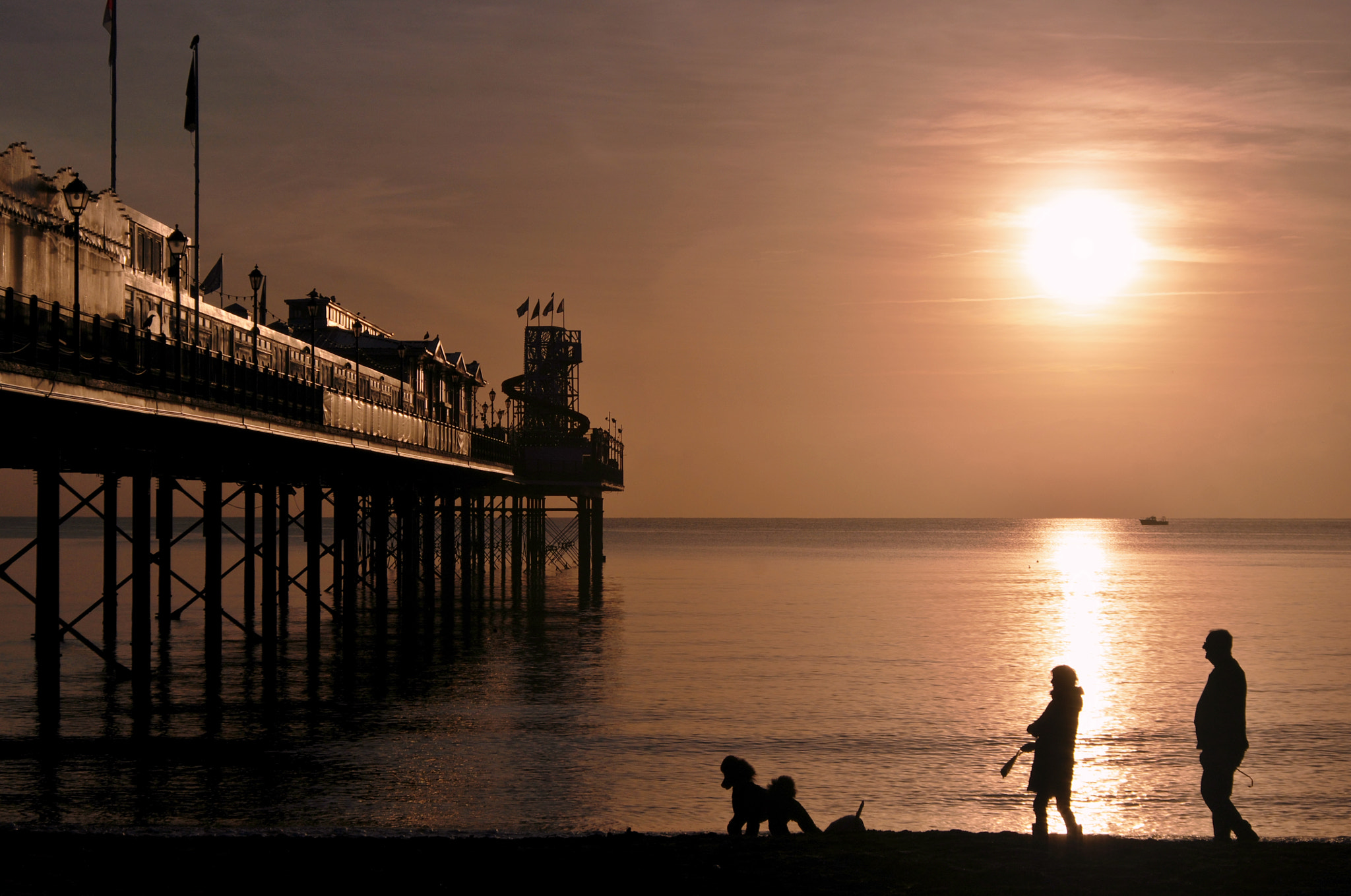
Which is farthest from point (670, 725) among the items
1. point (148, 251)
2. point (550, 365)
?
point (550, 365)

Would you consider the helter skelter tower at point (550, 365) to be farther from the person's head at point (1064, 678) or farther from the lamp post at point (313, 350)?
the person's head at point (1064, 678)

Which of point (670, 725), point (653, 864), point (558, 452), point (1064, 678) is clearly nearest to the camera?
point (653, 864)

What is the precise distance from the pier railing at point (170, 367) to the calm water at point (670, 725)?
17.8ft

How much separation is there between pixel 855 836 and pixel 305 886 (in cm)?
514

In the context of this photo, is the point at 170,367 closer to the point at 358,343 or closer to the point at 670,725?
the point at 670,725

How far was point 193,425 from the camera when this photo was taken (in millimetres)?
21047

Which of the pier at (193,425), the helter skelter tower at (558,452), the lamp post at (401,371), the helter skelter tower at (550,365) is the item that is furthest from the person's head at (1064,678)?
the helter skelter tower at (550,365)

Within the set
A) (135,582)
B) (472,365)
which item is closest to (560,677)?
(135,582)

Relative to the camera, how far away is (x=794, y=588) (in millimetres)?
77438

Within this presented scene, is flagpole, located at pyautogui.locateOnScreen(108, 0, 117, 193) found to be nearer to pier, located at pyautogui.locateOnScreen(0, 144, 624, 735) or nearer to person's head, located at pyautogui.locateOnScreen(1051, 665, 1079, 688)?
pier, located at pyautogui.locateOnScreen(0, 144, 624, 735)

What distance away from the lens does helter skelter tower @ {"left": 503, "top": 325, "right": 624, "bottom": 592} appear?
62.0 meters

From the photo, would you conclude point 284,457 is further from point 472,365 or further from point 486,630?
point 472,365

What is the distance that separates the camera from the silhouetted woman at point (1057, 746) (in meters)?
12.0

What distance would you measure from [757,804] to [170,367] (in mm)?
12265
